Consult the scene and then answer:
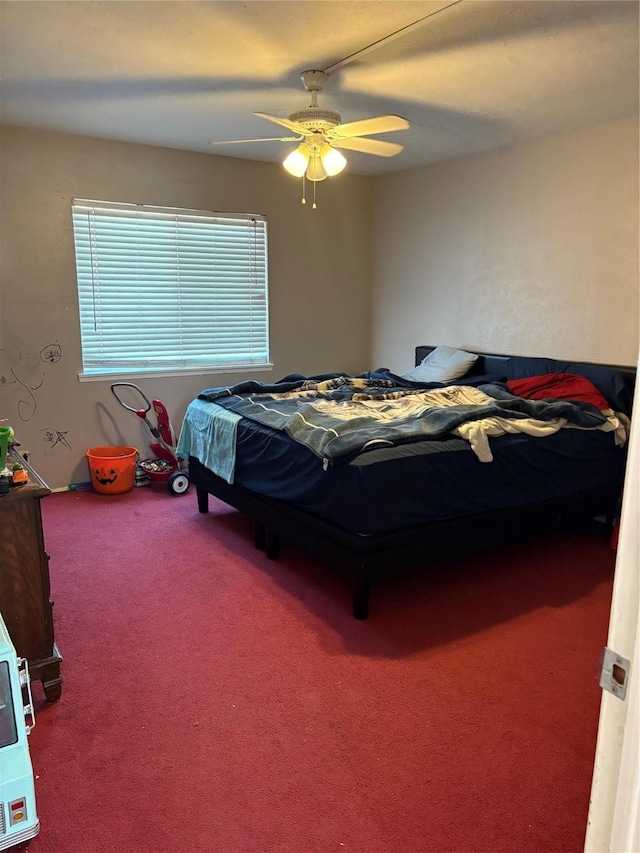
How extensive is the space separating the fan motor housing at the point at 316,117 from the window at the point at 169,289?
211 centimetres

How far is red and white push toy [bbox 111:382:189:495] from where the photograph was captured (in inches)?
180

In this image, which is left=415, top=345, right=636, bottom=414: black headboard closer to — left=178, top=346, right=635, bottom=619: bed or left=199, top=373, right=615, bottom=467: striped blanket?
left=178, top=346, right=635, bottom=619: bed

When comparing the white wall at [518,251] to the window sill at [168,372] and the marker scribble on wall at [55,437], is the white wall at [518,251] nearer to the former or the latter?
the window sill at [168,372]

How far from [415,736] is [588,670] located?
83 cm

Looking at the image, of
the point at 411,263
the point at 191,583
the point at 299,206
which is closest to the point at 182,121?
the point at 299,206

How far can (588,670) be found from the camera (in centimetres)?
244

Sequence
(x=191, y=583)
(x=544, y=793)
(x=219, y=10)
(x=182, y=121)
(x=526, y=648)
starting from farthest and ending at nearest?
(x=182, y=121) < (x=191, y=583) < (x=526, y=648) < (x=219, y=10) < (x=544, y=793)

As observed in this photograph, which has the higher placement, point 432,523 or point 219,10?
point 219,10

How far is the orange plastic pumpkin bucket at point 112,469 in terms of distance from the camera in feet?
14.7

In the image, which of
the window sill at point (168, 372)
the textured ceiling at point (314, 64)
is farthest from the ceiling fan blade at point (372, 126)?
the window sill at point (168, 372)

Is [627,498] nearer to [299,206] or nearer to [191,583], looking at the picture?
[191,583]

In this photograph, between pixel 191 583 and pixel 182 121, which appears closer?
pixel 191 583

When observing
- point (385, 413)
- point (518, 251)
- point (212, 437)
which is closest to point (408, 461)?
point (385, 413)

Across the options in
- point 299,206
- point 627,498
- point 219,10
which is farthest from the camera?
point 299,206
